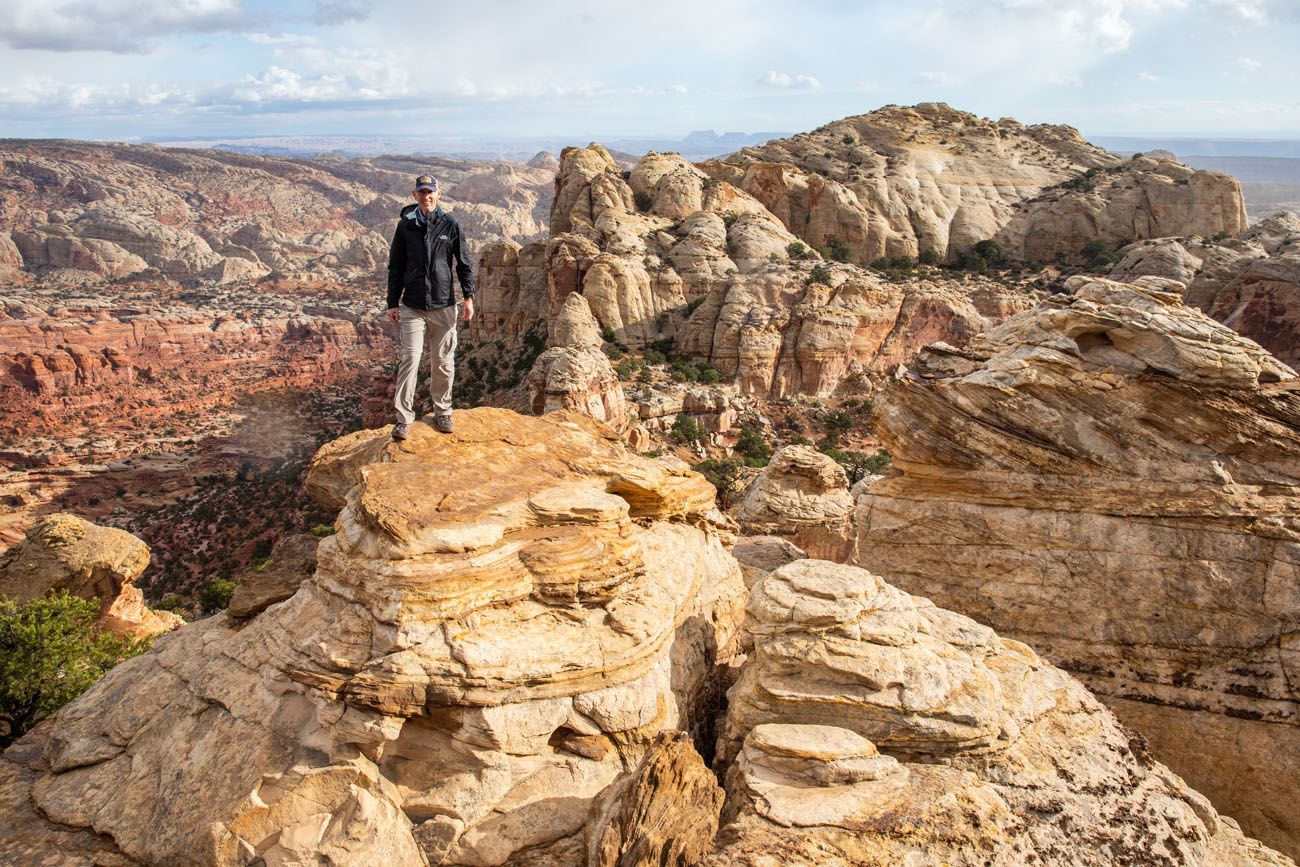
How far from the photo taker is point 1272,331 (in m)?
50.2

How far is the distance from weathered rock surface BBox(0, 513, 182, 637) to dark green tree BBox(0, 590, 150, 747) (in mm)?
3938

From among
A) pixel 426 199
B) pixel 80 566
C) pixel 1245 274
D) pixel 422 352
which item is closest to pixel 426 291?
pixel 422 352

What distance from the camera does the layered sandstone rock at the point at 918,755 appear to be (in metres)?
8.24

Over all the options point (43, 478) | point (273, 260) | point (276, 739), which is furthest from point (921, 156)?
point (273, 260)

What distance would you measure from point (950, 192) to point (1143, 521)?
70.2 m

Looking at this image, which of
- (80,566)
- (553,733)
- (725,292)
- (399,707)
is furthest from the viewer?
(725,292)

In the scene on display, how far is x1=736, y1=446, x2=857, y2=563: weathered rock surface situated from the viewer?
25.0 metres

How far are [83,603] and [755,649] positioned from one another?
20.9m

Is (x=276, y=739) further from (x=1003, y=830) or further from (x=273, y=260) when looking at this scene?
(x=273, y=260)

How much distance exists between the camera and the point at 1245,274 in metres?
52.6

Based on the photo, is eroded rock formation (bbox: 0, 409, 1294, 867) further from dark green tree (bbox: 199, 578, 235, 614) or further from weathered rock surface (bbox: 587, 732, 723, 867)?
dark green tree (bbox: 199, 578, 235, 614)

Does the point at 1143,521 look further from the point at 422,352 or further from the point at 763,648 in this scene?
the point at 422,352

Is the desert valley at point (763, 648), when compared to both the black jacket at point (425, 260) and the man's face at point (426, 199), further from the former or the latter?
the man's face at point (426, 199)

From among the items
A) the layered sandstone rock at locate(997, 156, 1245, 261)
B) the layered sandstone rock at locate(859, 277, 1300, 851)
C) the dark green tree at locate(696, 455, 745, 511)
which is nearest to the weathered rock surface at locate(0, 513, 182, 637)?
the dark green tree at locate(696, 455, 745, 511)
